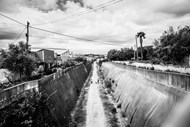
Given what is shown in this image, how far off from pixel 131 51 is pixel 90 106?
83114mm

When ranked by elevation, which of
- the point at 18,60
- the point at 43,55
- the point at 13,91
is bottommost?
the point at 13,91

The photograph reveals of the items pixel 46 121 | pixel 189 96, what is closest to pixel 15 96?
pixel 46 121

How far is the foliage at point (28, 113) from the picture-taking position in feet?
18.6

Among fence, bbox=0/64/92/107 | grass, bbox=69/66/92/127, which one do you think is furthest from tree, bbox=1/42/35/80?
fence, bbox=0/64/92/107

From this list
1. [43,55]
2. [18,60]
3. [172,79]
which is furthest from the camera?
[43,55]

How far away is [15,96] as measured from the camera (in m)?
6.62

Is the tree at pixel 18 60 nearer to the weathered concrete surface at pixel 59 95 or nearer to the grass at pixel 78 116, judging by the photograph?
the weathered concrete surface at pixel 59 95

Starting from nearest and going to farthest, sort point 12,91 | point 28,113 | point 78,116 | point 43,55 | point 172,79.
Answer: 1. point 28,113
2. point 12,91
3. point 172,79
4. point 78,116
5. point 43,55

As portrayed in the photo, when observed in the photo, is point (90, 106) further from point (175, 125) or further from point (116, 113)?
point (175, 125)

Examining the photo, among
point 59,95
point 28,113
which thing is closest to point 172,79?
point 28,113

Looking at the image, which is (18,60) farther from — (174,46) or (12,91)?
(174,46)

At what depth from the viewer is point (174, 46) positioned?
2320cm

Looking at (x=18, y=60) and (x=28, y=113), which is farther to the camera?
(x=18, y=60)

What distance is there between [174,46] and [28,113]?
26590 millimetres
